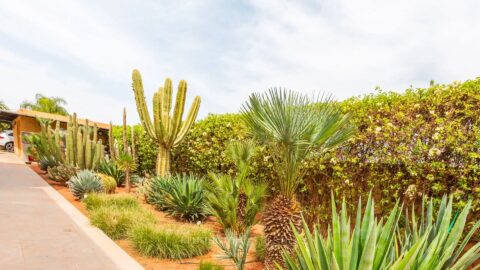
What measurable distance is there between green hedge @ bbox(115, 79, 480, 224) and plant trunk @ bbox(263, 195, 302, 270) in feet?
5.11

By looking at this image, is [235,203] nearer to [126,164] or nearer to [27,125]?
[126,164]

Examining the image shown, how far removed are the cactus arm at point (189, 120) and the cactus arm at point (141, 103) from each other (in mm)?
948

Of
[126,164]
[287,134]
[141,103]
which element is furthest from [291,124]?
[141,103]

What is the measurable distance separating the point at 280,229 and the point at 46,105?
3615 centimetres

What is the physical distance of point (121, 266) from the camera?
4.46 meters

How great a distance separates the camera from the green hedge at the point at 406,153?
4512 mm

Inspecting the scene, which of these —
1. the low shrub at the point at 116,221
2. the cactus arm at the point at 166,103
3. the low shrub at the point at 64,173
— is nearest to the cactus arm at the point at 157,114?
the cactus arm at the point at 166,103

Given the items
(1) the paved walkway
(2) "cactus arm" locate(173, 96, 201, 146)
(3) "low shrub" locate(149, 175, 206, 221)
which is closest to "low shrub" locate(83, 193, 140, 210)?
(1) the paved walkway

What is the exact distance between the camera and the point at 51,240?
17.7 ft

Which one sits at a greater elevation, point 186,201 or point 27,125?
point 27,125

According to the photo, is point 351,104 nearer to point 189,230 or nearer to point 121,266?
point 189,230

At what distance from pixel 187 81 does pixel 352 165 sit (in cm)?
762

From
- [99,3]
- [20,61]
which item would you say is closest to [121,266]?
[99,3]

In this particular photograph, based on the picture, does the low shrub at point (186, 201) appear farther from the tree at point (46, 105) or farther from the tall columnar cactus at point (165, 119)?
the tree at point (46, 105)
